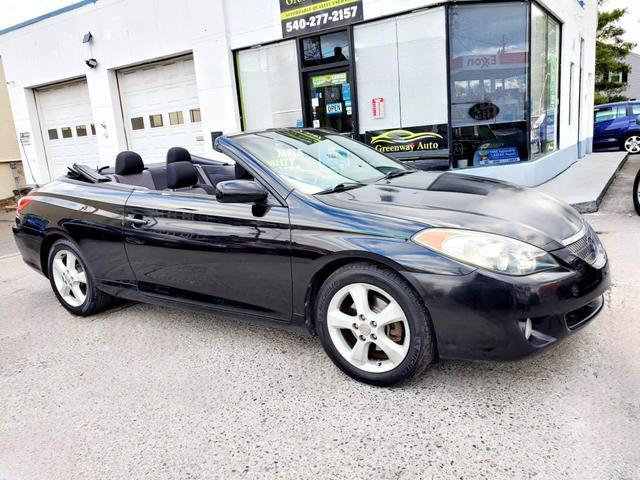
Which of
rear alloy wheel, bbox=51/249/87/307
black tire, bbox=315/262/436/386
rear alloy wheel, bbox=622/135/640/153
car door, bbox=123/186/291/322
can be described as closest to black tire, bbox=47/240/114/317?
rear alloy wheel, bbox=51/249/87/307

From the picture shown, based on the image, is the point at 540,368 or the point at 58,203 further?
the point at 58,203

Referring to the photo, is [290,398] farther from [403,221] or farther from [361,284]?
[403,221]

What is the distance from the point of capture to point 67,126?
14.2 metres

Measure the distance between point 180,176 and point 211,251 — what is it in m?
0.95

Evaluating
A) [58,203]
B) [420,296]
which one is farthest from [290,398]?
[58,203]

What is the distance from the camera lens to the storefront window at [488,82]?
8.23 meters

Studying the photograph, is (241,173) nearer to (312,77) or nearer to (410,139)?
(410,139)

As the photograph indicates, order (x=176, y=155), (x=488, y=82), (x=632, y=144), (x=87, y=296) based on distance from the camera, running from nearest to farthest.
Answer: (x=87, y=296) → (x=176, y=155) → (x=488, y=82) → (x=632, y=144)

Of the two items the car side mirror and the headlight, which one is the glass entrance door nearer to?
the car side mirror

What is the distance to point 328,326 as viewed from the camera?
9.73 ft

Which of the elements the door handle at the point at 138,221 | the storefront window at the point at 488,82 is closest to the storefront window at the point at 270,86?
the storefront window at the point at 488,82

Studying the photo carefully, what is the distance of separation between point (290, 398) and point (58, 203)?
2827 millimetres

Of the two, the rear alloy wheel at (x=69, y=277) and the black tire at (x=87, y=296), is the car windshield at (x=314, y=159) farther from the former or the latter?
the rear alloy wheel at (x=69, y=277)

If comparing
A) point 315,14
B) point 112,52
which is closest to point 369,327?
point 315,14
